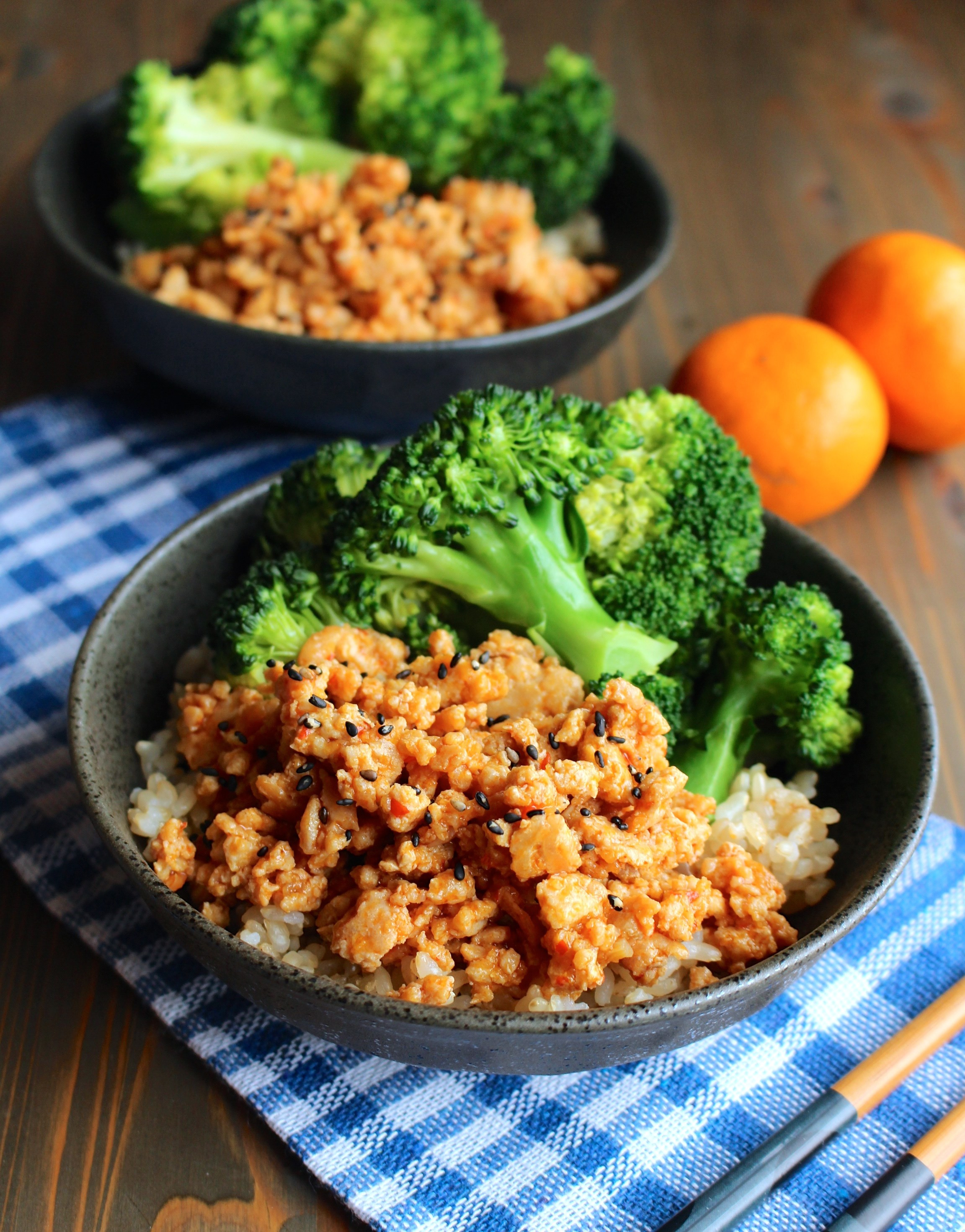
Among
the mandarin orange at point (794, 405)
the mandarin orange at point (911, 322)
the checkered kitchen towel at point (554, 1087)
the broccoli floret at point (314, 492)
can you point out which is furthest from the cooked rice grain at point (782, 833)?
the mandarin orange at point (911, 322)

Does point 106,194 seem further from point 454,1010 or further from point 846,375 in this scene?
point 454,1010

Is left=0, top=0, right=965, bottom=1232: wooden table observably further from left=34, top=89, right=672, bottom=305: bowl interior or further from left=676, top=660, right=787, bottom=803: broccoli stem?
left=676, top=660, right=787, bottom=803: broccoli stem

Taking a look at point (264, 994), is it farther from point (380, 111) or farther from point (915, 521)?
point (380, 111)

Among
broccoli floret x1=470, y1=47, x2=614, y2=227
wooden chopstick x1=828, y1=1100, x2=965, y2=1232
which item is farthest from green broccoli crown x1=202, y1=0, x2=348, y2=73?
wooden chopstick x1=828, y1=1100, x2=965, y2=1232

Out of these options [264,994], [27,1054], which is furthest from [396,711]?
[27,1054]

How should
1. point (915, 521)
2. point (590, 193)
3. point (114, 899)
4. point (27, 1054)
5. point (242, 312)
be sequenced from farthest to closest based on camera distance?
point (590, 193)
point (915, 521)
point (242, 312)
point (114, 899)
point (27, 1054)

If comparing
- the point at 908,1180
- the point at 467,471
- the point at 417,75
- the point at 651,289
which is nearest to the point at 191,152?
the point at 417,75

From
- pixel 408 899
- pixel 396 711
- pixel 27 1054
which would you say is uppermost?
pixel 396 711
